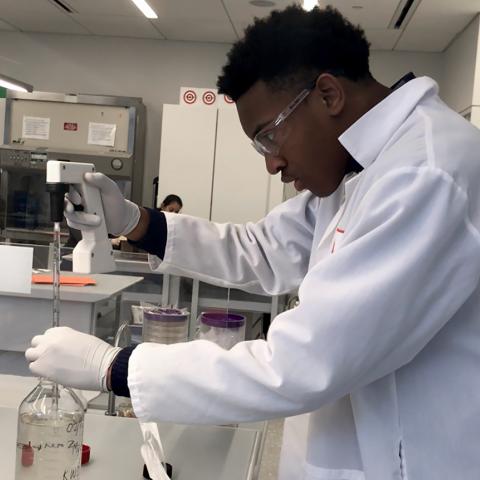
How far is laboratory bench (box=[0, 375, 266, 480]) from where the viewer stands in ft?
3.51

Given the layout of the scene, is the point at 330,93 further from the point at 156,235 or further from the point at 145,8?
the point at 145,8

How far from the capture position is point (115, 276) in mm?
2436

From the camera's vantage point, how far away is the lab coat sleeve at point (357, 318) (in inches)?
31.4

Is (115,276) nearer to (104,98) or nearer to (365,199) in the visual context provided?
(365,199)

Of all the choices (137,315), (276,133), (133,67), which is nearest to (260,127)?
(276,133)

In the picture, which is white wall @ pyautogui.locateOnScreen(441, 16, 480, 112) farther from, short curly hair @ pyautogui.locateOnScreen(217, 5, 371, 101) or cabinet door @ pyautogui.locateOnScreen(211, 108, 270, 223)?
short curly hair @ pyautogui.locateOnScreen(217, 5, 371, 101)

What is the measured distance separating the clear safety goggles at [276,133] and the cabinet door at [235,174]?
11.9 feet

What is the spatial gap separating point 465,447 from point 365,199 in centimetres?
39

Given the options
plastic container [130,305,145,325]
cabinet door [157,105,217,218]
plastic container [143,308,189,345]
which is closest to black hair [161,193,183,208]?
cabinet door [157,105,217,218]

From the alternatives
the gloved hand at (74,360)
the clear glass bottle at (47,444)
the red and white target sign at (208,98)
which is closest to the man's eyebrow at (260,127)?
the gloved hand at (74,360)

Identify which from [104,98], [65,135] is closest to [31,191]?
[65,135]

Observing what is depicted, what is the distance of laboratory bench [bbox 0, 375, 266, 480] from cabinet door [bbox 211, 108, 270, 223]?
137 inches

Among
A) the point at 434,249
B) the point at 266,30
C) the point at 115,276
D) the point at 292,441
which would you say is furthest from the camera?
the point at 115,276

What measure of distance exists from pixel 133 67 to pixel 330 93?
5.54 meters
